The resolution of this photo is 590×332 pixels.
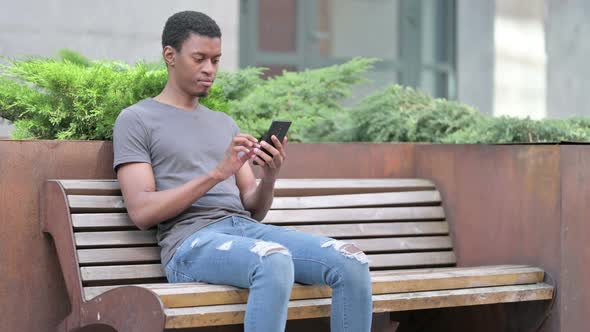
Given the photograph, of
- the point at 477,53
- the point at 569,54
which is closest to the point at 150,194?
the point at 569,54

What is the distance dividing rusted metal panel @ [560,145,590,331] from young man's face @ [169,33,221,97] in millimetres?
1433

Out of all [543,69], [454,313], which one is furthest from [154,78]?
[543,69]

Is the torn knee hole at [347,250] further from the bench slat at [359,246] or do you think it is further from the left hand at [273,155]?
the bench slat at [359,246]

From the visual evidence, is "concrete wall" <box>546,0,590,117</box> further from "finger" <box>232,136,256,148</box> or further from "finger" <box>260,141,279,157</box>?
"finger" <box>232,136,256,148</box>

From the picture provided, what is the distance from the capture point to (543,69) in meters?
11.2

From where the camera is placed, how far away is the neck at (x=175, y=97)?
13.5 feet

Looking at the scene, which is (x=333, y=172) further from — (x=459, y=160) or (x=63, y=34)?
(x=63, y=34)

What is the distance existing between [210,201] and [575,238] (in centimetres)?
144

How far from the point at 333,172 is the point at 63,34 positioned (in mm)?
2700

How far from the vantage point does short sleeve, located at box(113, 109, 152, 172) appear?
392 centimetres

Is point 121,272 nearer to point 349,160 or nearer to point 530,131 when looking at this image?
point 349,160

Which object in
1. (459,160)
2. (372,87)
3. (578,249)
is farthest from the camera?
(372,87)

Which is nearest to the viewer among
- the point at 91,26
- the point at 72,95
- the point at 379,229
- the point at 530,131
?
the point at 72,95

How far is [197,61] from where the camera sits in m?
4.04
